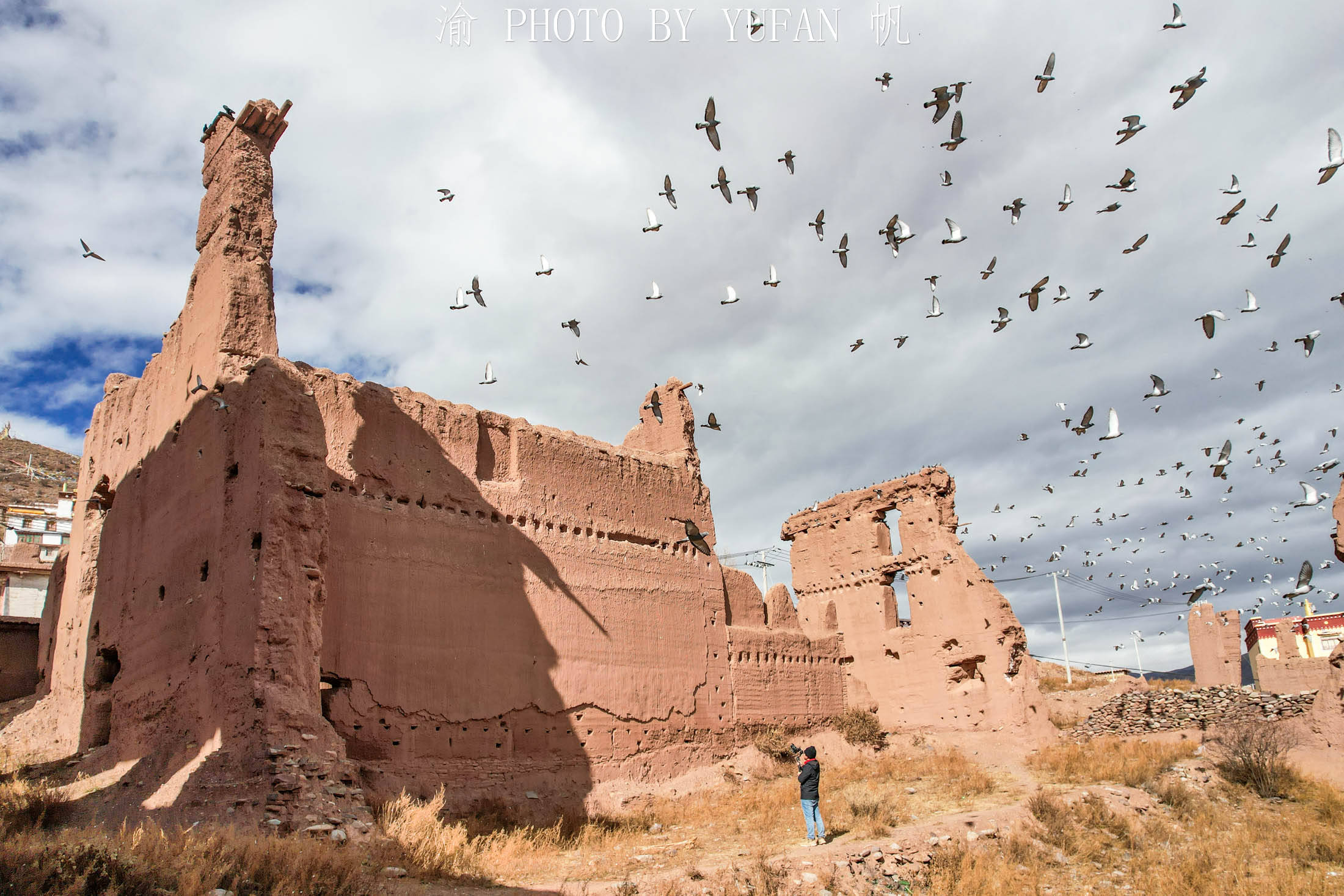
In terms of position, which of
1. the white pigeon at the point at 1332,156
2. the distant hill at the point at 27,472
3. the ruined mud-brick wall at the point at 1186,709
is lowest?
the ruined mud-brick wall at the point at 1186,709

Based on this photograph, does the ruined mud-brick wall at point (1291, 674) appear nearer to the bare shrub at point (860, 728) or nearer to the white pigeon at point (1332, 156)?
the bare shrub at point (860, 728)

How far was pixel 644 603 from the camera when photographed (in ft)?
59.1

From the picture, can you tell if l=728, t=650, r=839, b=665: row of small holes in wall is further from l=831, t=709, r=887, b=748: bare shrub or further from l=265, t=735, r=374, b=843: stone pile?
l=265, t=735, r=374, b=843: stone pile

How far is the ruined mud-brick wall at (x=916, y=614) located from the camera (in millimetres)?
20719

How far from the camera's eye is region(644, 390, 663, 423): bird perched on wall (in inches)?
755

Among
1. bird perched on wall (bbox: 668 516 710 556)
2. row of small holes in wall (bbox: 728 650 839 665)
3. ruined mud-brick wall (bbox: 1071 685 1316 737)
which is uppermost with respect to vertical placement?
bird perched on wall (bbox: 668 516 710 556)

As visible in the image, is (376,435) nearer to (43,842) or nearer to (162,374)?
(162,374)

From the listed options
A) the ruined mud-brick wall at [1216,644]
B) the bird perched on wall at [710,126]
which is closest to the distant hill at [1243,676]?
the ruined mud-brick wall at [1216,644]

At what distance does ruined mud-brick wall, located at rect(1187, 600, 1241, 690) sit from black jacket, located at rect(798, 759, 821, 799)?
23.9m

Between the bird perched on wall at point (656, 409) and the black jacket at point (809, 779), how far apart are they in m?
→ 8.50

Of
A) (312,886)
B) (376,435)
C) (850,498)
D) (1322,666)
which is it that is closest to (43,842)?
(312,886)

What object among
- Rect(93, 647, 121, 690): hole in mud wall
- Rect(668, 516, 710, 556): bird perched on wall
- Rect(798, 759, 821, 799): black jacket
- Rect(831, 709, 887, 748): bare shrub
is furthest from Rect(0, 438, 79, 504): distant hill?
Rect(798, 759, 821, 799): black jacket

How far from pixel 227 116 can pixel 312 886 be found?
1239 cm

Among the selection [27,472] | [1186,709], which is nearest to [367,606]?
[1186,709]
